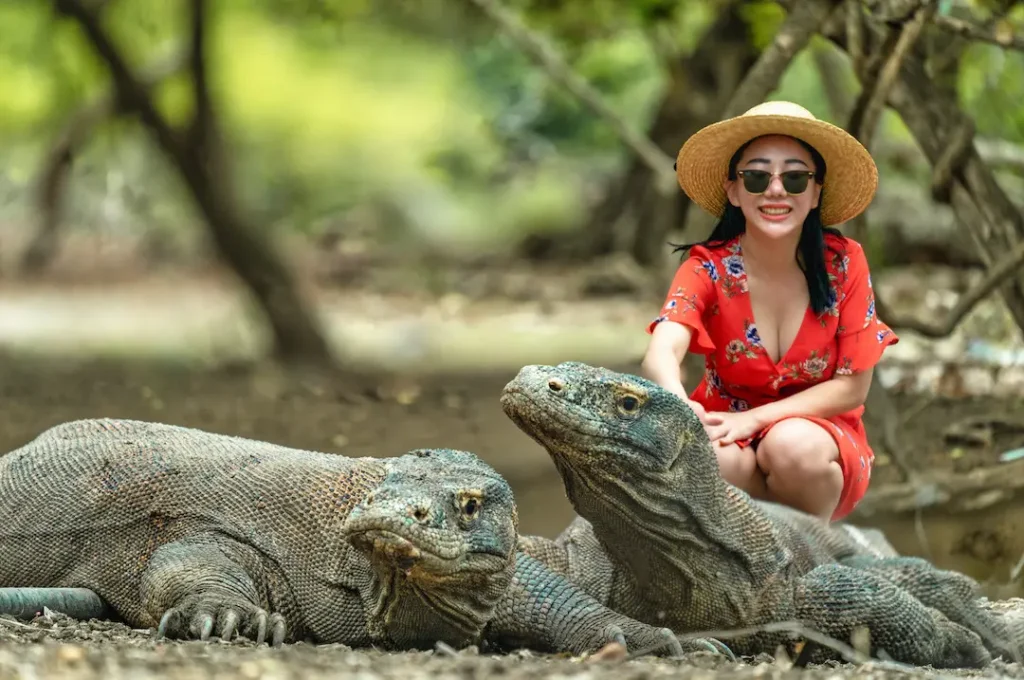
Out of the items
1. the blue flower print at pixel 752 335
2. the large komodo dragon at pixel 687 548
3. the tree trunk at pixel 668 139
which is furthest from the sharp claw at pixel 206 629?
the tree trunk at pixel 668 139

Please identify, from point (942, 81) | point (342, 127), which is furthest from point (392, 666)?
point (342, 127)

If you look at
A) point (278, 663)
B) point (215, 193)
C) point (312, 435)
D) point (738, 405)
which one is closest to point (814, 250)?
point (738, 405)

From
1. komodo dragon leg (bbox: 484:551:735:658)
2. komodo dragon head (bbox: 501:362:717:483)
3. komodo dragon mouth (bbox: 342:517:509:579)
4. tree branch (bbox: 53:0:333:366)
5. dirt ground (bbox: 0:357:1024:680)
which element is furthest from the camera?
tree branch (bbox: 53:0:333:366)

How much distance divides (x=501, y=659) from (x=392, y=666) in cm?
30

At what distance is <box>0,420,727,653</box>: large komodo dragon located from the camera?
302 cm

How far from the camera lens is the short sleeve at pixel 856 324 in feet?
12.9

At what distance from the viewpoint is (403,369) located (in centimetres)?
999

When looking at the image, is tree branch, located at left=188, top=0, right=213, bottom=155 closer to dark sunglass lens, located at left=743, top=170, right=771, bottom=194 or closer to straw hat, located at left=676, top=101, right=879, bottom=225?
straw hat, located at left=676, top=101, right=879, bottom=225

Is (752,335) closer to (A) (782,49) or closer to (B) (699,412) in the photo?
(B) (699,412)

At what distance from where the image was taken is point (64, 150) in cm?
1416

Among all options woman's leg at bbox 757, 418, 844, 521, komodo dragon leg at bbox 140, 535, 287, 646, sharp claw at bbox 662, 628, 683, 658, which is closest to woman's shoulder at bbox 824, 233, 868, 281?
woman's leg at bbox 757, 418, 844, 521

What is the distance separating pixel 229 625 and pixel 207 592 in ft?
0.47

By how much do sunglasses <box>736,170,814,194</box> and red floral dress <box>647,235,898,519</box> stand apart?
23cm

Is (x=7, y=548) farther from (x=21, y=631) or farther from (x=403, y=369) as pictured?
(x=403, y=369)
